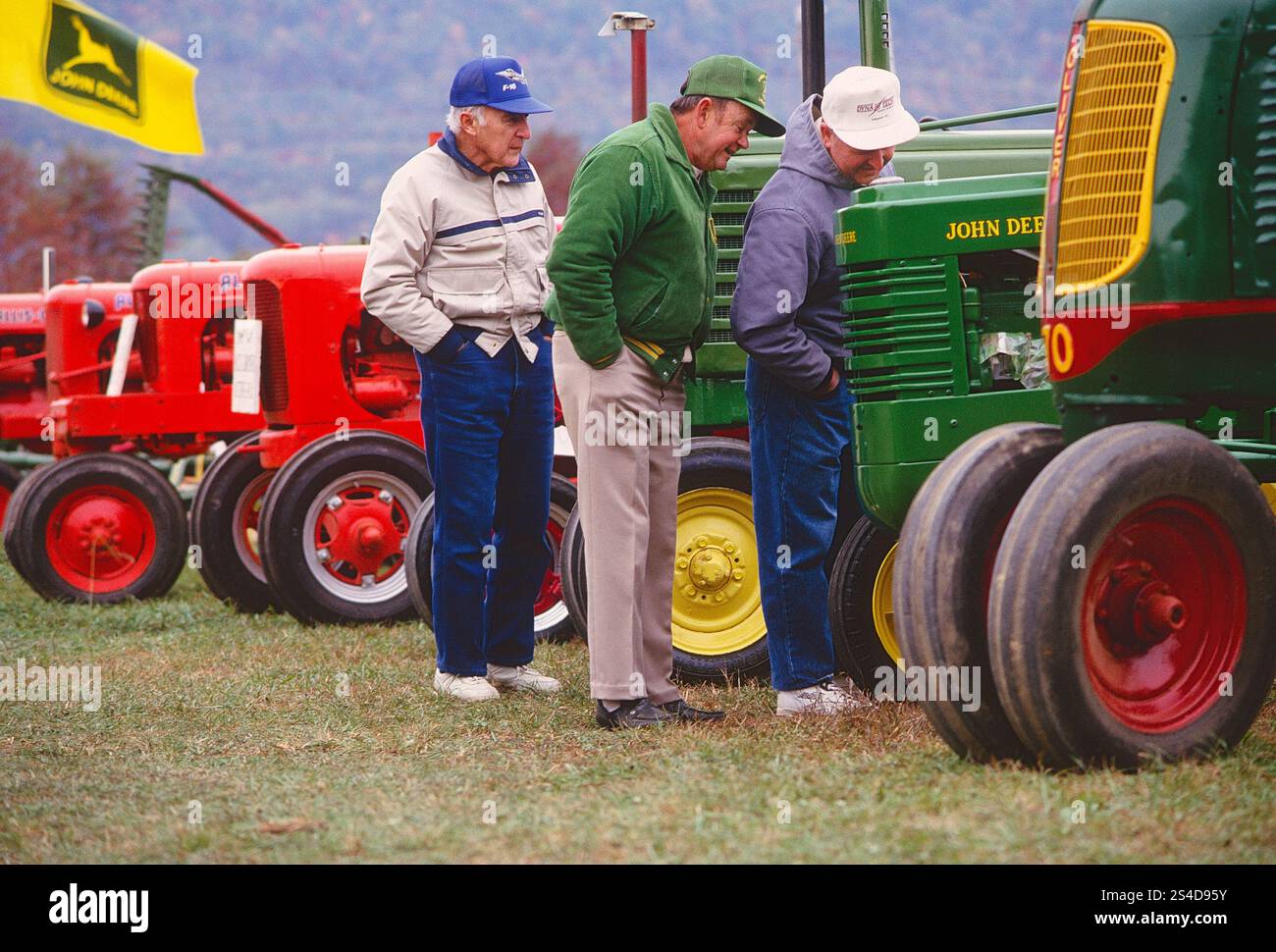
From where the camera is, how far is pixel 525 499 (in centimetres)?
582

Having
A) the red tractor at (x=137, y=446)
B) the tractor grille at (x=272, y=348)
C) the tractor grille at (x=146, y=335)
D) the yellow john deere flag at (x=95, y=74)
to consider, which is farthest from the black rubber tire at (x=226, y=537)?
the yellow john deere flag at (x=95, y=74)

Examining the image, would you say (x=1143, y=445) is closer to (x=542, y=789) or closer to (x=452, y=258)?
(x=542, y=789)

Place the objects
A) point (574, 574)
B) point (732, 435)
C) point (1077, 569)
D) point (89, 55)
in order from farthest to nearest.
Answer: point (89, 55)
point (732, 435)
point (574, 574)
point (1077, 569)

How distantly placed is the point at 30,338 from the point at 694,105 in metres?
8.26

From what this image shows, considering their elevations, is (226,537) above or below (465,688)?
above

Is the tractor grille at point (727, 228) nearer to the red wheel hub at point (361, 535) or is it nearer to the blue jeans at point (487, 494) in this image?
the blue jeans at point (487, 494)

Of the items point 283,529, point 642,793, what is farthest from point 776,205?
point 283,529

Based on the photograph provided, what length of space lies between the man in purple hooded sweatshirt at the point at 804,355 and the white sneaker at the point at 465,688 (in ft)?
3.20

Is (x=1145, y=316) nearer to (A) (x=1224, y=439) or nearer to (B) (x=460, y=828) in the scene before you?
Answer: (A) (x=1224, y=439)

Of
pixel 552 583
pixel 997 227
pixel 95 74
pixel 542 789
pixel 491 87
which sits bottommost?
pixel 542 789

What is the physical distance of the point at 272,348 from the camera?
8578mm

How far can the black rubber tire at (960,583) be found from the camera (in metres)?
4.09

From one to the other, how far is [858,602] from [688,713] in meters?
0.65

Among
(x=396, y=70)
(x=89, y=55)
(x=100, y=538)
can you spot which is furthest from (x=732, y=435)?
(x=396, y=70)
